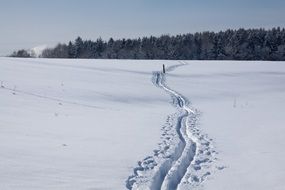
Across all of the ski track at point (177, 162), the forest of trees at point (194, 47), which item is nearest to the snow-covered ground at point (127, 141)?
the ski track at point (177, 162)

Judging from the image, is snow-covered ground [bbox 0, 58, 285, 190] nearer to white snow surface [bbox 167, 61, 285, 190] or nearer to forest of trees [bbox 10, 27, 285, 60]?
white snow surface [bbox 167, 61, 285, 190]

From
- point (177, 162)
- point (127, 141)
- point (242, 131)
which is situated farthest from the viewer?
point (242, 131)

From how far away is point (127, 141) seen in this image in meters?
13.2

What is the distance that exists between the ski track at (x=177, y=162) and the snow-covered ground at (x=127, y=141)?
2 centimetres

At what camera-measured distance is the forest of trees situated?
106500 millimetres

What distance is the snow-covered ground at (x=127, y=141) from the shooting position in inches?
346

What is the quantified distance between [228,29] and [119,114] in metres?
108

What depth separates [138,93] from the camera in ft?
97.0

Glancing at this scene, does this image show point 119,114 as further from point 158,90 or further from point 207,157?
point 158,90

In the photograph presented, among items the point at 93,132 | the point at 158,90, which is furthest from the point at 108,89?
the point at 93,132

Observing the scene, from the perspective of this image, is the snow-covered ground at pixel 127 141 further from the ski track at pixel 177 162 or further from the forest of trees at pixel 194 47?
the forest of trees at pixel 194 47

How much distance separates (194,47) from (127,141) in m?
104

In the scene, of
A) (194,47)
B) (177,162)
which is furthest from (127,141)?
(194,47)

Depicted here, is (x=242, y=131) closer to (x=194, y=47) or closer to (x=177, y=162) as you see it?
(x=177, y=162)
